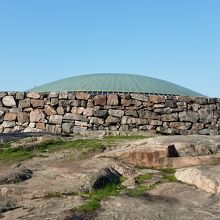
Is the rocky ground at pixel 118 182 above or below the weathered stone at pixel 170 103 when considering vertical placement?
below

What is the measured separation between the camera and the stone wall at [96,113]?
16031 mm

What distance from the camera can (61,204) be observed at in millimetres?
6016

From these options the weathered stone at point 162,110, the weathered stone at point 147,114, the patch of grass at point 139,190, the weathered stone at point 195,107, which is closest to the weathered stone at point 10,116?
the weathered stone at point 147,114

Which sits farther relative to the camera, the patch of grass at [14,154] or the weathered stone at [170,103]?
the weathered stone at [170,103]

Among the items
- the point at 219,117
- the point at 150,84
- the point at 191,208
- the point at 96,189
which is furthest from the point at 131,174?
the point at 150,84

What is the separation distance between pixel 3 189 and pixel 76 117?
31.4 feet

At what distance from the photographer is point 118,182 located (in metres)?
7.30

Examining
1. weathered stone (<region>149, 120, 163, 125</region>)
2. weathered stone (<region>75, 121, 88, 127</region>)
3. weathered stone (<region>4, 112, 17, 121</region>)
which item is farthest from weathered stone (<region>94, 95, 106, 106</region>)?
weathered stone (<region>4, 112, 17, 121</region>)

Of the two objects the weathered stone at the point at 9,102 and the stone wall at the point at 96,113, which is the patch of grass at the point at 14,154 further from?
the weathered stone at the point at 9,102

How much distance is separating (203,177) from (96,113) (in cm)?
Result: 937

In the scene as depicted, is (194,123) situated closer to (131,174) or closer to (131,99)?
(131,99)

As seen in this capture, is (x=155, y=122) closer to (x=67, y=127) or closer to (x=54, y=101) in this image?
(x=67, y=127)

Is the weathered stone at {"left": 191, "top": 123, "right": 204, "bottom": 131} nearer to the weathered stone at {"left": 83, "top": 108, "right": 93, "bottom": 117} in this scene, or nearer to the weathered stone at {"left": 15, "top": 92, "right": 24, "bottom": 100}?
the weathered stone at {"left": 83, "top": 108, "right": 93, "bottom": 117}

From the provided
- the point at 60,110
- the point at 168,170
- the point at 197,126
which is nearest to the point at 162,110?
the point at 197,126
